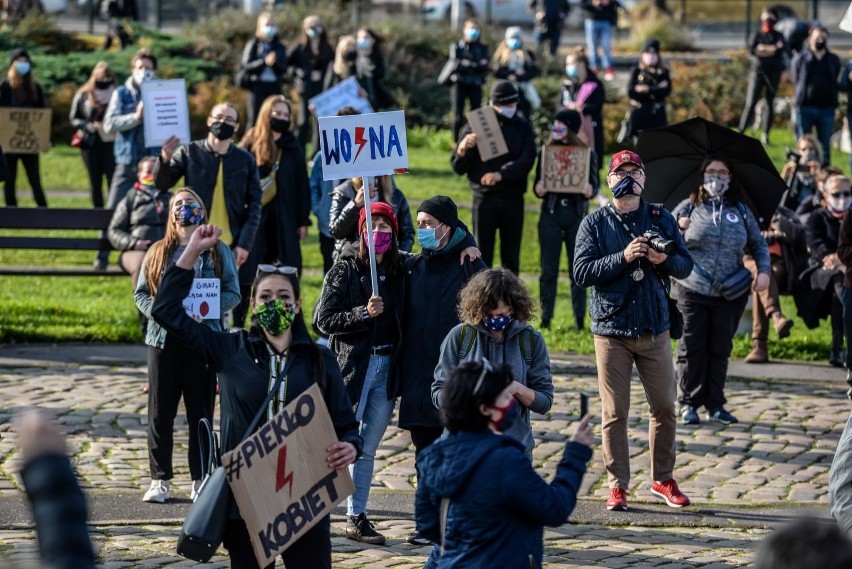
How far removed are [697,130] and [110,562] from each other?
5.32 m

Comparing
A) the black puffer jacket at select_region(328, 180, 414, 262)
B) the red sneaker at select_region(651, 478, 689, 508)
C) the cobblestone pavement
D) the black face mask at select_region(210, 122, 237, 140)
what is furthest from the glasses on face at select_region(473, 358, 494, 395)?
the black face mask at select_region(210, 122, 237, 140)

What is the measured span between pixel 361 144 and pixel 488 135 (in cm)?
497

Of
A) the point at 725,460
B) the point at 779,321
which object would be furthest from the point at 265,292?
the point at 779,321

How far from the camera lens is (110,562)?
7938 millimetres

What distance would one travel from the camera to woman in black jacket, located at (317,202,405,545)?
8.77m

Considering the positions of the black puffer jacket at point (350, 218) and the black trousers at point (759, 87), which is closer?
the black puffer jacket at point (350, 218)

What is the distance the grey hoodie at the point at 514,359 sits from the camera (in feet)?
25.0

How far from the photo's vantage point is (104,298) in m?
16.3

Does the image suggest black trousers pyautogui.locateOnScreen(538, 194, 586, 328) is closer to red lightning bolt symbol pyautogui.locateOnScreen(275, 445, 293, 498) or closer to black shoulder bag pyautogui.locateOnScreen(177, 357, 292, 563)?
red lightning bolt symbol pyautogui.locateOnScreen(275, 445, 293, 498)

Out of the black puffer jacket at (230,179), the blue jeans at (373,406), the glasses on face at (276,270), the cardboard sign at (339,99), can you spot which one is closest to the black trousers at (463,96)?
the cardboard sign at (339,99)

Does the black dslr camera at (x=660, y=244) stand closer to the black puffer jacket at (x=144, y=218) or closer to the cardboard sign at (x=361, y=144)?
the cardboard sign at (x=361, y=144)

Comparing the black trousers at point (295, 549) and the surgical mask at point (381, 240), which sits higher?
the surgical mask at point (381, 240)

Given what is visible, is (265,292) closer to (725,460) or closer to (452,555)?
(452,555)

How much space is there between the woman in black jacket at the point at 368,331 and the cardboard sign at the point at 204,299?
0.88m
